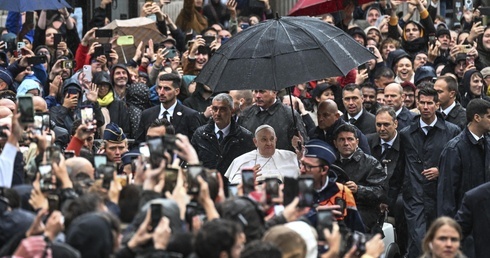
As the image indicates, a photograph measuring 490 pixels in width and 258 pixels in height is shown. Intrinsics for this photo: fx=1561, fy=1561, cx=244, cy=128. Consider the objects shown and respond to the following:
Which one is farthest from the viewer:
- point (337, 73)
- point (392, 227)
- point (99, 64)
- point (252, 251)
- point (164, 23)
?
point (164, 23)

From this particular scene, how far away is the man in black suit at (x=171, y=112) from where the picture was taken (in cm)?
1642

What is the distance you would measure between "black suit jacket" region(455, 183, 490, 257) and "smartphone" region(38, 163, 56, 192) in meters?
4.30

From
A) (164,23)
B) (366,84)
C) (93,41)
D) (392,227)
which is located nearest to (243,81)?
(392,227)

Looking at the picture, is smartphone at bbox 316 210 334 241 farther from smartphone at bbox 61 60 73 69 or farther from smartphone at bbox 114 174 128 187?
smartphone at bbox 61 60 73 69

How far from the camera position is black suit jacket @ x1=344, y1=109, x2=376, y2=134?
1694 cm

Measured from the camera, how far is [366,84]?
58.9 ft

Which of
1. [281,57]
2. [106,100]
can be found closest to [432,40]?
[106,100]

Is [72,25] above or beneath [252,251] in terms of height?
beneath

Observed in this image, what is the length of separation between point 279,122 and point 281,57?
5.51 feet

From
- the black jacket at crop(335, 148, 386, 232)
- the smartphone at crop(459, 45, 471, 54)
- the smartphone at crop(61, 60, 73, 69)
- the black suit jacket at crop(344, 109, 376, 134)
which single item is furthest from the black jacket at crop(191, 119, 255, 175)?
the smartphone at crop(459, 45, 471, 54)

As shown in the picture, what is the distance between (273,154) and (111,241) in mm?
5469

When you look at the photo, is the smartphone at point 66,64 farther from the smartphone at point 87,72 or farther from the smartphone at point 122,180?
the smartphone at point 122,180

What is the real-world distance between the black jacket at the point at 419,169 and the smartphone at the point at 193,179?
224 inches

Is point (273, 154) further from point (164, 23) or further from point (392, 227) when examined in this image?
point (164, 23)
